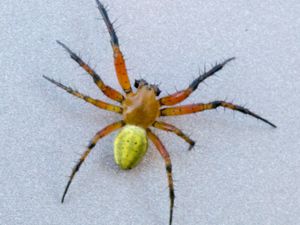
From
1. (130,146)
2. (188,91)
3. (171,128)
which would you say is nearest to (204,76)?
(188,91)

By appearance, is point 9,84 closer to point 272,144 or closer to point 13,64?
point 13,64

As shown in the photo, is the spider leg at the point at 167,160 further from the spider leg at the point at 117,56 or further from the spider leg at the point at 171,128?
the spider leg at the point at 117,56

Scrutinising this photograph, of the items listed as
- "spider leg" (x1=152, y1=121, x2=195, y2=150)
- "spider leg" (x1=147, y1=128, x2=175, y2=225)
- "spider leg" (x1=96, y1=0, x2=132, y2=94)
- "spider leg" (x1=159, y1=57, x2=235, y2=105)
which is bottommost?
"spider leg" (x1=147, y1=128, x2=175, y2=225)

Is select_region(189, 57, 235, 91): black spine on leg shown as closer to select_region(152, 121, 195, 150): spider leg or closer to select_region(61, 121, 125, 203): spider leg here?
select_region(152, 121, 195, 150): spider leg

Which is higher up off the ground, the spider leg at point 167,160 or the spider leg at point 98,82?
the spider leg at point 98,82

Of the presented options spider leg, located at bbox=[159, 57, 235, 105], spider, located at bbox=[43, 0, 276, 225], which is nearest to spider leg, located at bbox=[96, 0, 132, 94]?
spider, located at bbox=[43, 0, 276, 225]

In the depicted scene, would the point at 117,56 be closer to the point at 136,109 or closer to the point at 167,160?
the point at 136,109

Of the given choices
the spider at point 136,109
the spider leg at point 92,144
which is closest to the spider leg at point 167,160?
the spider at point 136,109

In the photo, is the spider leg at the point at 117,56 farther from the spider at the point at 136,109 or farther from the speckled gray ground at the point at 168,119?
the speckled gray ground at the point at 168,119

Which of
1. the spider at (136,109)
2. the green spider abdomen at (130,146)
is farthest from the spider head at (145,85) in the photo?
the green spider abdomen at (130,146)

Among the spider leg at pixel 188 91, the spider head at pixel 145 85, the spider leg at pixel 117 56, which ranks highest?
the spider leg at pixel 117 56
